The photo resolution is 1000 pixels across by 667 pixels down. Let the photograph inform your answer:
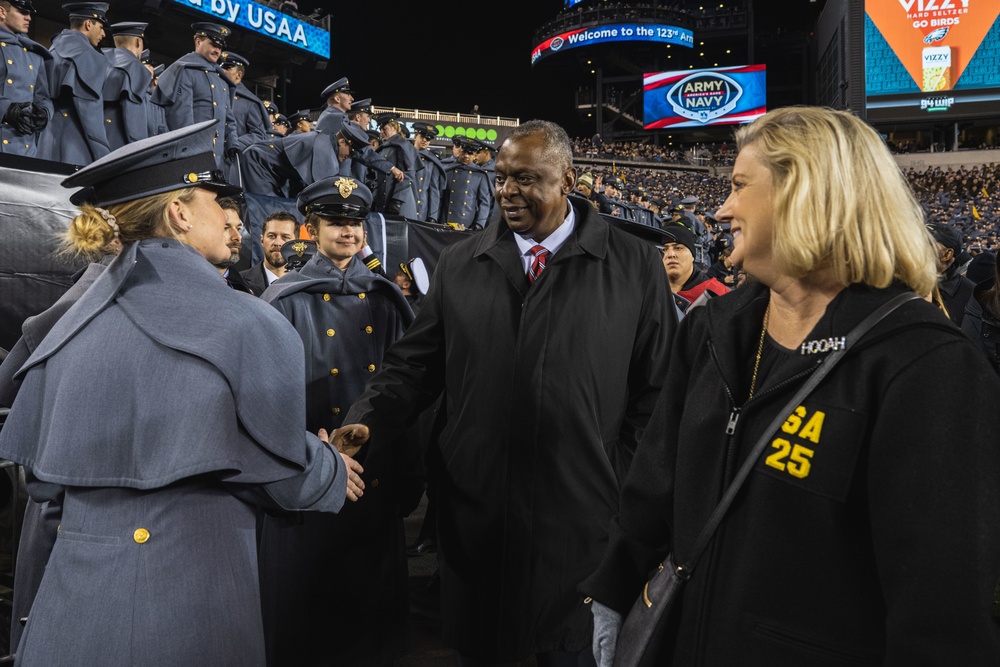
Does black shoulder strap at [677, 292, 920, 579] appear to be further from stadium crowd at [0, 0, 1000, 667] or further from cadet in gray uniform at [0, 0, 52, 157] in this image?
cadet in gray uniform at [0, 0, 52, 157]

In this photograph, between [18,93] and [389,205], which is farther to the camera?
[389,205]

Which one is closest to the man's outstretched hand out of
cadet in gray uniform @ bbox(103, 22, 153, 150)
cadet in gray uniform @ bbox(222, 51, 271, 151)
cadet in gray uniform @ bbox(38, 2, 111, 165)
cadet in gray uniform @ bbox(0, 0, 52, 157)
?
cadet in gray uniform @ bbox(0, 0, 52, 157)

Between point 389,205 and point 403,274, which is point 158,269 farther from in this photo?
point 389,205

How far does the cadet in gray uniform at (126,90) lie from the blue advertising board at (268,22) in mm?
16218

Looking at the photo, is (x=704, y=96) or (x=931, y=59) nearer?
(x=931, y=59)

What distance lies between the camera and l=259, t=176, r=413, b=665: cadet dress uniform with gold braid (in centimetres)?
327

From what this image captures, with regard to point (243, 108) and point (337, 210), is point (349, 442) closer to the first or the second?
point (337, 210)

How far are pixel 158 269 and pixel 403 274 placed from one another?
262 inches

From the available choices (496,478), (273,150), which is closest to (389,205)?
(273,150)

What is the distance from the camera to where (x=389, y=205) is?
39.0 feet

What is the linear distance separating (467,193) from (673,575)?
12.5 m

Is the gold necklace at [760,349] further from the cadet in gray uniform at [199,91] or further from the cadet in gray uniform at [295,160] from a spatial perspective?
the cadet in gray uniform at [199,91]

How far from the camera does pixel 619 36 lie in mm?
58812

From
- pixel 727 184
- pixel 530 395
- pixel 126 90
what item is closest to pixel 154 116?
pixel 126 90
